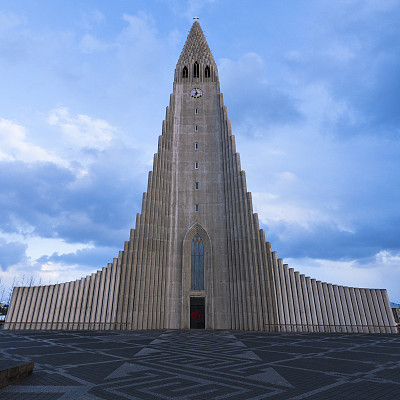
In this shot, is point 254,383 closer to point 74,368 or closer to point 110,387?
point 110,387

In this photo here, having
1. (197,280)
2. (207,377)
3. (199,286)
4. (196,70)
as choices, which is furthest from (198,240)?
(196,70)

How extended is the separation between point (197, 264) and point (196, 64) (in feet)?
101

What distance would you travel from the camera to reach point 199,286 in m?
29.5

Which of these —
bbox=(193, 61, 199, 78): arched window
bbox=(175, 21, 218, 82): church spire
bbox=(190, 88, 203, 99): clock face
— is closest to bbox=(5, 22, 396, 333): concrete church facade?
bbox=(190, 88, 203, 99): clock face

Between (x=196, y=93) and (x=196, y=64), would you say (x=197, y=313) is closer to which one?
(x=196, y=93)

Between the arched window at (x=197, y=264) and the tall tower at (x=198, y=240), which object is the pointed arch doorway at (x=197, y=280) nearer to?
the arched window at (x=197, y=264)

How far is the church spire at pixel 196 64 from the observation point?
40156 mm

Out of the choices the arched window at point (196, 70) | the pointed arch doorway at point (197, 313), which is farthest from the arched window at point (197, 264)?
the arched window at point (196, 70)

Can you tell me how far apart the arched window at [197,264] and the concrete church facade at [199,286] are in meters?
0.11

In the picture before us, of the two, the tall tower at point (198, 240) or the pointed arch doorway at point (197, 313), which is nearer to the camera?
the tall tower at point (198, 240)

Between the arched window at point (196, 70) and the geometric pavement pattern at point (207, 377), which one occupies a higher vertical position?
the arched window at point (196, 70)

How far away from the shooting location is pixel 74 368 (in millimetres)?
8352

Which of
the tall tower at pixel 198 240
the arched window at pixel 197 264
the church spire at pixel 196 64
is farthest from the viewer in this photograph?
the church spire at pixel 196 64

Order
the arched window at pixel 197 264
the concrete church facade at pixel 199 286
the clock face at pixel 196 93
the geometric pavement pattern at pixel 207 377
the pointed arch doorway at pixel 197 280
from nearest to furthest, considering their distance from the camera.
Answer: the geometric pavement pattern at pixel 207 377
the concrete church facade at pixel 199 286
the pointed arch doorway at pixel 197 280
the arched window at pixel 197 264
the clock face at pixel 196 93
